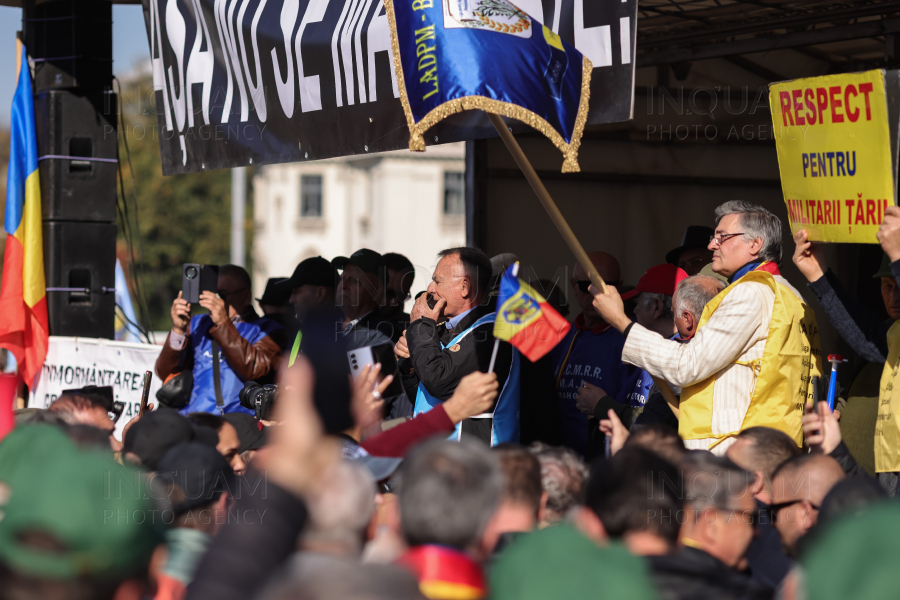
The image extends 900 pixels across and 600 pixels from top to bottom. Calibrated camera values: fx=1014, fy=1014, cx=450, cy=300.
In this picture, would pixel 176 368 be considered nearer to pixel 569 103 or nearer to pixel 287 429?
pixel 569 103

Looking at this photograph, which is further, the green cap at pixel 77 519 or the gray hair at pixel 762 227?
the gray hair at pixel 762 227

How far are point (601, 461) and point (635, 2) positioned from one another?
90.9 inches

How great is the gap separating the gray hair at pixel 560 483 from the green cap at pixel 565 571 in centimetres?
123

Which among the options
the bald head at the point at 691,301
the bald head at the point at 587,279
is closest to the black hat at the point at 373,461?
the bald head at the point at 691,301

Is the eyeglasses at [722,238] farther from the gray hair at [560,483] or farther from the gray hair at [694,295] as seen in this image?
the gray hair at [560,483]

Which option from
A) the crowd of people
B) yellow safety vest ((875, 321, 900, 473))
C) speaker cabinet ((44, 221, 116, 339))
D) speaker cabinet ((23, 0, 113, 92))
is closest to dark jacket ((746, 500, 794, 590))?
the crowd of people

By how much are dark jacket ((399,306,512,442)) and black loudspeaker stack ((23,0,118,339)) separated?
3874mm

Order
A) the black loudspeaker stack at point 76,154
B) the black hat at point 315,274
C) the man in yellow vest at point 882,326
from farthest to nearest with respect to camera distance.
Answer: the black loudspeaker stack at point 76,154 → the black hat at point 315,274 → the man in yellow vest at point 882,326

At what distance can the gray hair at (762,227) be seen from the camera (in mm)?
4055

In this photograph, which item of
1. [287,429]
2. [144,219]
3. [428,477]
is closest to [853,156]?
[428,477]

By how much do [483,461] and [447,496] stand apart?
0.15 m

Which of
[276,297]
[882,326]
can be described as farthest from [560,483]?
[276,297]

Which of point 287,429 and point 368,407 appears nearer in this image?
point 287,429

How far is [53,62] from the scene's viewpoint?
7398 mm
